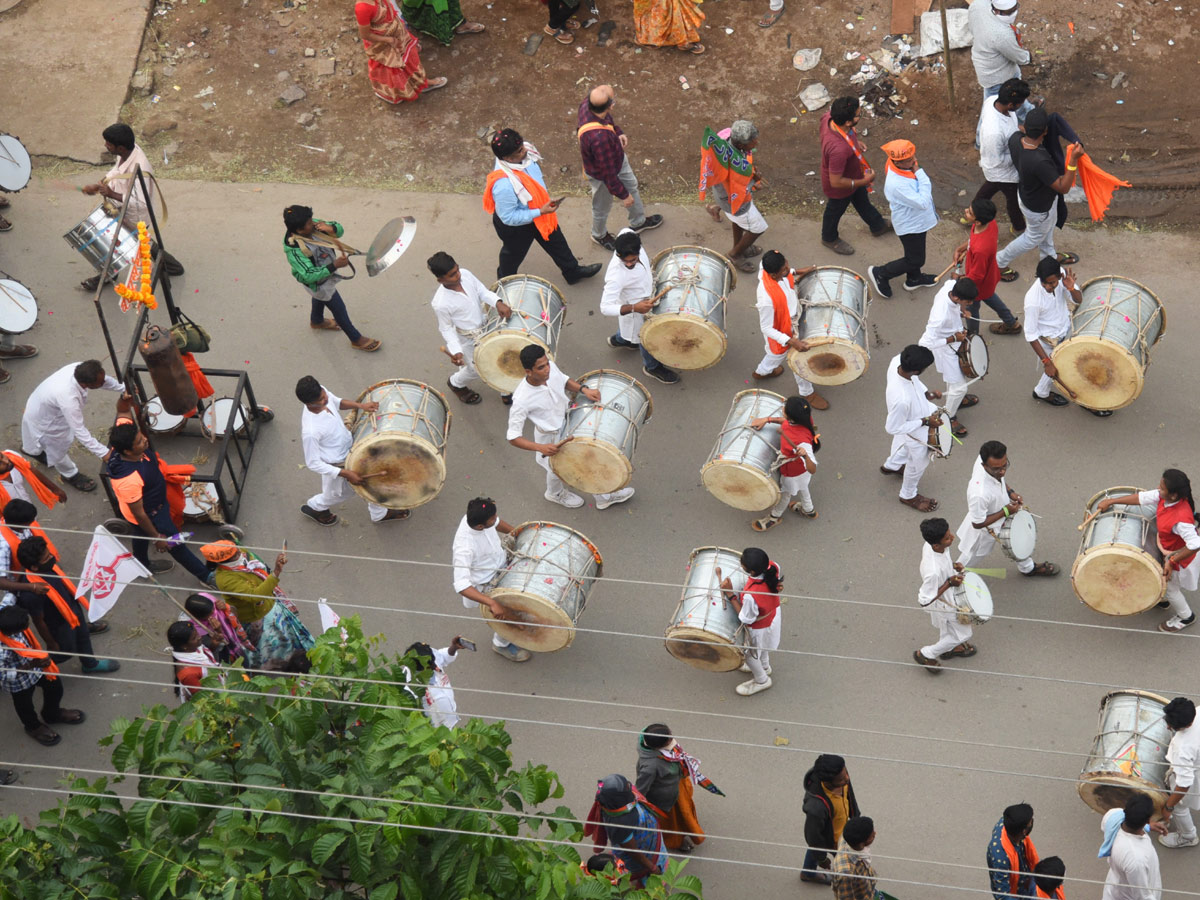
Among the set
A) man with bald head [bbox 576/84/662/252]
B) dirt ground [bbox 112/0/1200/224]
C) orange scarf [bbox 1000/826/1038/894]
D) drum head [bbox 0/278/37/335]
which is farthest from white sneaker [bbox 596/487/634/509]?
drum head [bbox 0/278/37/335]

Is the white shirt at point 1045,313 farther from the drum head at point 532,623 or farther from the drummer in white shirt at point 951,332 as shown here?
the drum head at point 532,623

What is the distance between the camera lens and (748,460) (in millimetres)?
9289

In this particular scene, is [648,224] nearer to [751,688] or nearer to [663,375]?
[663,375]

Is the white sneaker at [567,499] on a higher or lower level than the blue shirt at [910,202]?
lower

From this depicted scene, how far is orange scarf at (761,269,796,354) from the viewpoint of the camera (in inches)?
390

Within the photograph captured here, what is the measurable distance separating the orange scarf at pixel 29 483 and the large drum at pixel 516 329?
3.38m

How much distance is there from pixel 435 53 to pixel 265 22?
6.72 feet

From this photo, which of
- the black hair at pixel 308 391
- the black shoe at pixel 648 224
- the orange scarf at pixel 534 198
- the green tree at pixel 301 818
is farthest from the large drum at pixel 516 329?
the green tree at pixel 301 818

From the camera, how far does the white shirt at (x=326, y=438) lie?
9.28 metres

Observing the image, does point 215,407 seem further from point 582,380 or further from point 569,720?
point 569,720

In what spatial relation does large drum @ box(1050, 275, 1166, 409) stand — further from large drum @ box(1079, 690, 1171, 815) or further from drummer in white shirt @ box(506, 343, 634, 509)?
drummer in white shirt @ box(506, 343, 634, 509)

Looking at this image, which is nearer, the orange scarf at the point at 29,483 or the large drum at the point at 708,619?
the large drum at the point at 708,619

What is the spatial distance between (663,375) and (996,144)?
3.55 m

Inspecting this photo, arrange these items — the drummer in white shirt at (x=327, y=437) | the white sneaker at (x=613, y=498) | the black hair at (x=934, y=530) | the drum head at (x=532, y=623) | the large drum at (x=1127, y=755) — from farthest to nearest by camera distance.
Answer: the white sneaker at (x=613, y=498), the drummer in white shirt at (x=327, y=437), the drum head at (x=532, y=623), the black hair at (x=934, y=530), the large drum at (x=1127, y=755)
